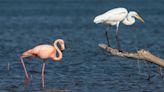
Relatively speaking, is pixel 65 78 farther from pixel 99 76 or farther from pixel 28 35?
pixel 28 35

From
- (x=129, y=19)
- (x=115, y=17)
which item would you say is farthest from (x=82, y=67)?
(x=115, y=17)

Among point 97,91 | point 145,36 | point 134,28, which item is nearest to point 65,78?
point 97,91

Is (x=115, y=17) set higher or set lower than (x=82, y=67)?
higher

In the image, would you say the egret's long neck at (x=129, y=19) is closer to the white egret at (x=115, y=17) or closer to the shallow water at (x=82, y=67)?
the white egret at (x=115, y=17)

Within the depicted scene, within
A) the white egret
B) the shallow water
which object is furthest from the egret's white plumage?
the shallow water

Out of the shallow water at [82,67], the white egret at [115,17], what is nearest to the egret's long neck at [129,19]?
the white egret at [115,17]

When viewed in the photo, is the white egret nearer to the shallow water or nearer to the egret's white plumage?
the egret's white plumage

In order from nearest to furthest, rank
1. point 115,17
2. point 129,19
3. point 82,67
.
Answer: point 115,17 → point 129,19 → point 82,67

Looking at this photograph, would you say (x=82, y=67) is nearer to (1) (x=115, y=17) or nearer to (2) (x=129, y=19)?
(2) (x=129, y=19)

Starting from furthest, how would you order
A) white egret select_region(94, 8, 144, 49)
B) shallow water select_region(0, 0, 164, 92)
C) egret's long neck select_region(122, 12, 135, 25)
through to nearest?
egret's long neck select_region(122, 12, 135, 25)
white egret select_region(94, 8, 144, 49)
shallow water select_region(0, 0, 164, 92)

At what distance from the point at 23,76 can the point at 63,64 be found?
11.3 ft

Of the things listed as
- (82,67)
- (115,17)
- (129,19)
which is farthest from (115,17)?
(82,67)

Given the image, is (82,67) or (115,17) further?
(82,67)

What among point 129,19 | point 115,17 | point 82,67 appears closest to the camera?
point 115,17
